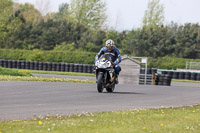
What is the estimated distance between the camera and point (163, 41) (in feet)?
196

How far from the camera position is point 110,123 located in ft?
27.4

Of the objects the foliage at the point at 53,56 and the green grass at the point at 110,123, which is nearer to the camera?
the green grass at the point at 110,123

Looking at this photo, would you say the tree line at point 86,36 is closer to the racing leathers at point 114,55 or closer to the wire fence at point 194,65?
the wire fence at point 194,65

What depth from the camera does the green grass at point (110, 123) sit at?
7.50 metres

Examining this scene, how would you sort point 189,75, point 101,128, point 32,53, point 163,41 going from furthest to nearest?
point 163,41 → point 32,53 → point 189,75 → point 101,128

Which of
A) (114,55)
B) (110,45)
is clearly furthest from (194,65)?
(110,45)

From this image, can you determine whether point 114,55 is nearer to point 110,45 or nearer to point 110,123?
point 110,45

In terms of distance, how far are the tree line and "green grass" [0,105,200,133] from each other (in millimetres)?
47541

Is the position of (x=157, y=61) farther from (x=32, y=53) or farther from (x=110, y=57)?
(x=110, y=57)

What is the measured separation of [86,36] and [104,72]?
157 ft

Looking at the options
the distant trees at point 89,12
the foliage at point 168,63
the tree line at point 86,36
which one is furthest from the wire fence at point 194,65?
the distant trees at point 89,12

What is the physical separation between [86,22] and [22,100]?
214 feet

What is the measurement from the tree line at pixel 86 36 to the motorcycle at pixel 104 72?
41305 millimetres

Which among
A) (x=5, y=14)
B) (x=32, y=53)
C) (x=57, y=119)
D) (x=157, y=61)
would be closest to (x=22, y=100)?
(x=57, y=119)
